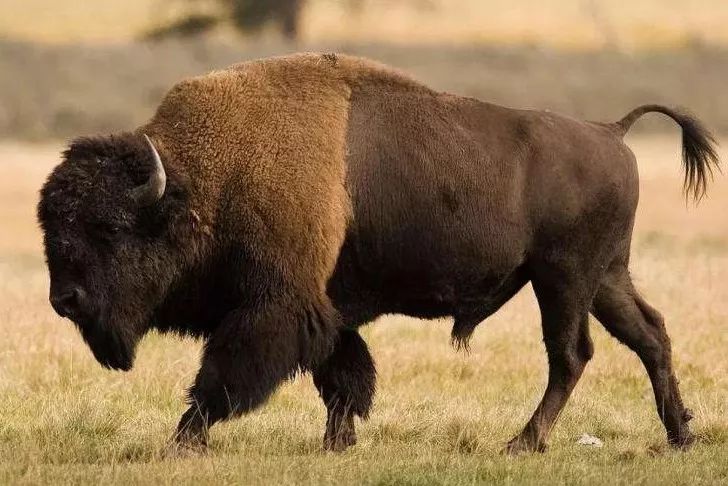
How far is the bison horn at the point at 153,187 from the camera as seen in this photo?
24.2 ft

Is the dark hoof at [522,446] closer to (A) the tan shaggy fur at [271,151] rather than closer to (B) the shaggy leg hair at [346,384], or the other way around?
(B) the shaggy leg hair at [346,384]

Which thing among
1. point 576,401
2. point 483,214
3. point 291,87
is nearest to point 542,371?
point 576,401

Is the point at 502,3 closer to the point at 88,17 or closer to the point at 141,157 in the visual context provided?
the point at 88,17

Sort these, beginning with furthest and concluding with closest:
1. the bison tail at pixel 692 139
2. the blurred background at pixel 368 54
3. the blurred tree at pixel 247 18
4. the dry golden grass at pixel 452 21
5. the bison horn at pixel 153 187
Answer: the dry golden grass at pixel 452 21 < the blurred tree at pixel 247 18 < the blurred background at pixel 368 54 < the bison tail at pixel 692 139 < the bison horn at pixel 153 187

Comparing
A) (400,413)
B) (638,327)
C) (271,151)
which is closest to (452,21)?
(400,413)

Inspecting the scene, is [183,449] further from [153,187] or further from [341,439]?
[153,187]

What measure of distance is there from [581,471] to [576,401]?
2145 mm

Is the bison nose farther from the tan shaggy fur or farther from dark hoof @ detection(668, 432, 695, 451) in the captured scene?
dark hoof @ detection(668, 432, 695, 451)

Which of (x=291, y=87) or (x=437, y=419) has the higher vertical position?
(x=291, y=87)

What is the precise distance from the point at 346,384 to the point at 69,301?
163 centimetres

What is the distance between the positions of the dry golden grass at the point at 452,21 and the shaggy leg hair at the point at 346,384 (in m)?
44.5

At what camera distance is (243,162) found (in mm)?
7586

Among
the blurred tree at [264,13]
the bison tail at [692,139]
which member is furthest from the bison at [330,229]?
the blurred tree at [264,13]

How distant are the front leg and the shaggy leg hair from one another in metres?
0.65
